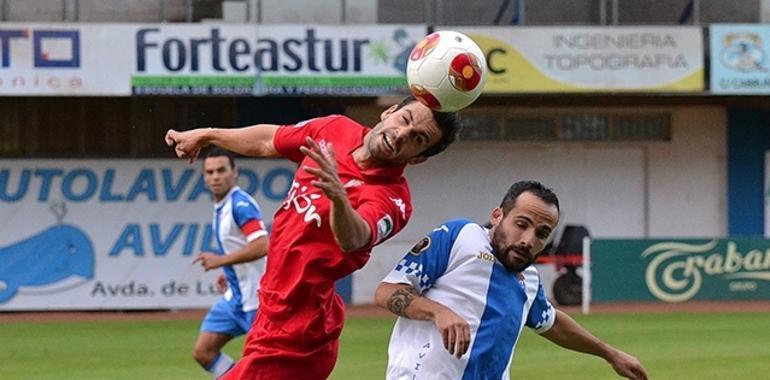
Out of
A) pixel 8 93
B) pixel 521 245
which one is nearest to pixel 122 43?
pixel 8 93

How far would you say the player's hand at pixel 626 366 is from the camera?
656 cm

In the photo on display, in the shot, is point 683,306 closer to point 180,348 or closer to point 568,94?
point 568,94

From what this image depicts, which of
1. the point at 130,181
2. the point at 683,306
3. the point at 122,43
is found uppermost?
the point at 122,43

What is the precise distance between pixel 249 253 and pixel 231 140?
15.3 ft

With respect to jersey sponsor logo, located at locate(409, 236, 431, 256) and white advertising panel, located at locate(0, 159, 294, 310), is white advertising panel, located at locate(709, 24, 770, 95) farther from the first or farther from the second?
jersey sponsor logo, located at locate(409, 236, 431, 256)

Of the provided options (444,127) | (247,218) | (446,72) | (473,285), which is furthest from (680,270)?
(444,127)

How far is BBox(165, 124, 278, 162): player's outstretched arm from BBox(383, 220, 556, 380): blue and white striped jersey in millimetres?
789

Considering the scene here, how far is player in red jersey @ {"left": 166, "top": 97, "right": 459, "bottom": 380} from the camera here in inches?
230

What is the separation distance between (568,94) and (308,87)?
14.2ft

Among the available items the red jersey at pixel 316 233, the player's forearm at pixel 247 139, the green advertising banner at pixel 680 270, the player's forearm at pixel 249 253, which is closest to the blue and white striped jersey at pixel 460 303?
the red jersey at pixel 316 233

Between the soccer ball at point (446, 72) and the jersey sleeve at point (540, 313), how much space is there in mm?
896

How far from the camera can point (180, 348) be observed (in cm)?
1684

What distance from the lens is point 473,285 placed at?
612cm

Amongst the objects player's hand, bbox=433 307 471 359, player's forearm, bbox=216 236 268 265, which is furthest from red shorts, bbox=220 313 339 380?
player's forearm, bbox=216 236 268 265
